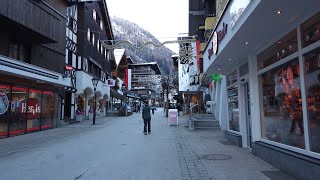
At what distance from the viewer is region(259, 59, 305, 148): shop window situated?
6.83 m

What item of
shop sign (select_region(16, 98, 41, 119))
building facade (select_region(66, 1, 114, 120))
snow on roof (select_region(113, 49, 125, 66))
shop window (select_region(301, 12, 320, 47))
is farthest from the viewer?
snow on roof (select_region(113, 49, 125, 66))

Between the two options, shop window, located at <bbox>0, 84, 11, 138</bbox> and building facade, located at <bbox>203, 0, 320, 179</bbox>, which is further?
shop window, located at <bbox>0, 84, 11, 138</bbox>

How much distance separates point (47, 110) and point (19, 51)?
4.41 m

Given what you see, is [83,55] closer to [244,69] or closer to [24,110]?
[24,110]

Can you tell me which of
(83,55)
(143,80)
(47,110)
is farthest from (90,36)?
(143,80)

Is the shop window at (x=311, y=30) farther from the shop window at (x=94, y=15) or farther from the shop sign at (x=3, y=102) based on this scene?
the shop window at (x=94, y=15)

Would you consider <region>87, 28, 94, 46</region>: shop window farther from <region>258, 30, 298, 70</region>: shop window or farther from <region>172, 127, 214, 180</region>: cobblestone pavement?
<region>258, 30, 298, 70</region>: shop window

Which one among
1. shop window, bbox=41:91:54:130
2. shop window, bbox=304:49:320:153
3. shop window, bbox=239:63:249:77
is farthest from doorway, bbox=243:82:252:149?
shop window, bbox=41:91:54:130

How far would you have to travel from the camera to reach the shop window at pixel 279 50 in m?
6.95

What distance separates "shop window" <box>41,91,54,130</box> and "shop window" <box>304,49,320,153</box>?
1679 cm

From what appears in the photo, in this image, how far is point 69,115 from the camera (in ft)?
90.0

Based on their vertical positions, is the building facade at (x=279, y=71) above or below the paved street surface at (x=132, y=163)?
above

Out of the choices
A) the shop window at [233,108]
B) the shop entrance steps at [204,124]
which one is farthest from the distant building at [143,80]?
the shop window at [233,108]

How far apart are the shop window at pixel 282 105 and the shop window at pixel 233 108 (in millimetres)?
2921
